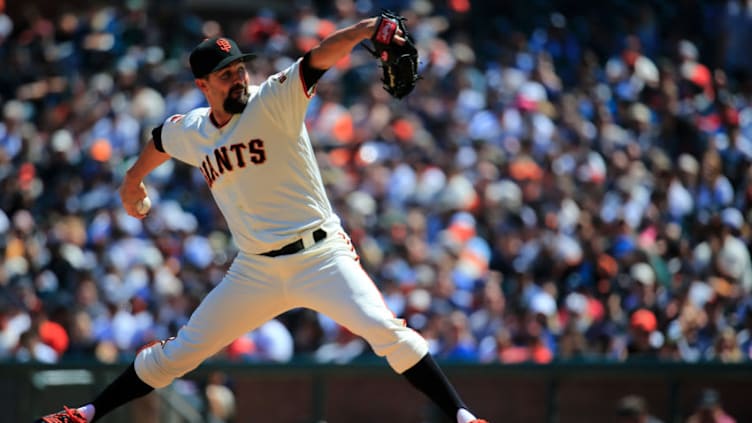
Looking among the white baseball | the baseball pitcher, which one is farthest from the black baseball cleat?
the white baseball

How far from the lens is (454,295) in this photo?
980 cm

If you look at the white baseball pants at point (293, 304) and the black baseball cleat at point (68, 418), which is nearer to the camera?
the white baseball pants at point (293, 304)

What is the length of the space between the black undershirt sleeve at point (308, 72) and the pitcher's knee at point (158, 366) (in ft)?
4.42

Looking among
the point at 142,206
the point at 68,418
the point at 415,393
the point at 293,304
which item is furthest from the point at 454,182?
the point at 68,418

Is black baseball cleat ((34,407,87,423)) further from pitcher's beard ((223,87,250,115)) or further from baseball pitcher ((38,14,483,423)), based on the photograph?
pitcher's beard ((223,87,250,115))

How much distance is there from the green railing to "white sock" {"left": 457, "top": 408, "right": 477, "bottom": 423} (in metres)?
2.94

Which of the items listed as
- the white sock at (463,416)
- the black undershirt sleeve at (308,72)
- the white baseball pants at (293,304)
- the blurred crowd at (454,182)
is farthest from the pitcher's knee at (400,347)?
the blurred crowd at (454,182)

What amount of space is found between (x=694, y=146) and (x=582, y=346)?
3.39 metres

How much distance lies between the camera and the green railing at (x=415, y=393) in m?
7.99

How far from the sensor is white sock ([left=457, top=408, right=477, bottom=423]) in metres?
4.79

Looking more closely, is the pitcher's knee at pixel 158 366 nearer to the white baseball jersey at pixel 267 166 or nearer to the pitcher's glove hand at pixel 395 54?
the white baseball jersey at pixel 267 166

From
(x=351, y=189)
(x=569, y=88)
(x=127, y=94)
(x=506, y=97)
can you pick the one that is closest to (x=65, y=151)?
(x=127, y=94)

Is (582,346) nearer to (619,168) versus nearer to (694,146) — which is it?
(619,168)

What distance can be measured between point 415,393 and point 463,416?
140 inches
